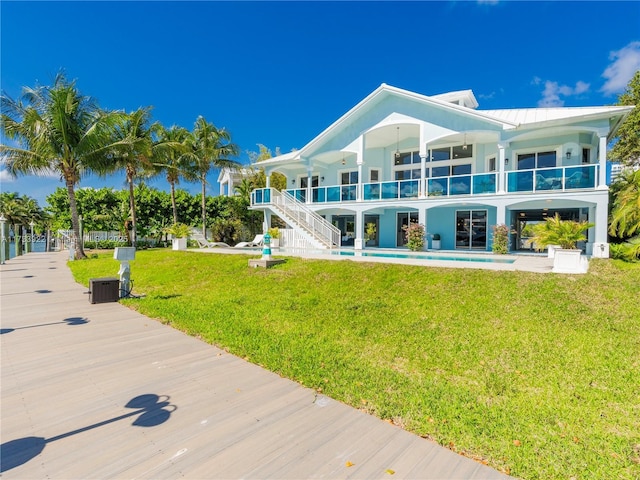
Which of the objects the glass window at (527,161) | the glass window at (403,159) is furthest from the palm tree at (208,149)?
the glass window at (527,161)

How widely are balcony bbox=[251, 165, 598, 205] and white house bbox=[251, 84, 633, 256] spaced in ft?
0.14

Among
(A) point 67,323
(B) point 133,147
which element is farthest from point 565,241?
(B) point 133,147

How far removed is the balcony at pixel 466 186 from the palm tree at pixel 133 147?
8.39 meters

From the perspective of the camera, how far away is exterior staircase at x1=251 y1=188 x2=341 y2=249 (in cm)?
1808

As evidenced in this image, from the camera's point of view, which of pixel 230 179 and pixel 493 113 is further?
pixel 230 179

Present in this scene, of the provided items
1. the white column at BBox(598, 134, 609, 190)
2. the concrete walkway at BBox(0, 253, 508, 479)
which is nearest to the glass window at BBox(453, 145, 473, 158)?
the white column at BBox(598, 134, 609, 190)

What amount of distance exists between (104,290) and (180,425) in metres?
7.44

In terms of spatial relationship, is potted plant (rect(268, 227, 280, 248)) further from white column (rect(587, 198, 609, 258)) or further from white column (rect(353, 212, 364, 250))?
white column (rect(587, 198, 609, 258))

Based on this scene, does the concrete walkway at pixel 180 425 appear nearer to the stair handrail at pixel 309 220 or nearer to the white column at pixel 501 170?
the stair handrail at pixel 309 220

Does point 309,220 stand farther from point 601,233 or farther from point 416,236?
point 601,233

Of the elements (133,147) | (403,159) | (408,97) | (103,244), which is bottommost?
(103,244)

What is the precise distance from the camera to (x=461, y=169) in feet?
59.3

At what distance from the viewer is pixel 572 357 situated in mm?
4836

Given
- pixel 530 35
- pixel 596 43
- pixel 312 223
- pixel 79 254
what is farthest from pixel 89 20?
pixel 596 43
